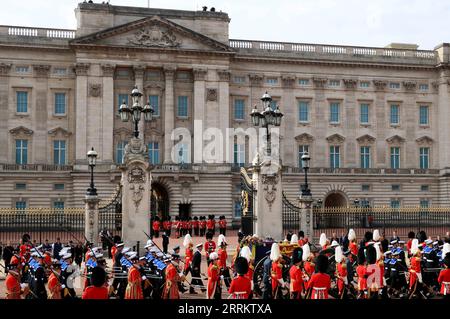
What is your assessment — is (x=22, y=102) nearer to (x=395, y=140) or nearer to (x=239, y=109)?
(x=239, y=109)

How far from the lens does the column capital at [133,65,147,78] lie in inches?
2088

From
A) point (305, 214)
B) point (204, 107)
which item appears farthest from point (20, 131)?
point (305, 214)

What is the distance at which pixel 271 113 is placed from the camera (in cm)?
2595

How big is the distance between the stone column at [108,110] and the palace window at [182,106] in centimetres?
594

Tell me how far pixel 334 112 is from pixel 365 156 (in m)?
5.15

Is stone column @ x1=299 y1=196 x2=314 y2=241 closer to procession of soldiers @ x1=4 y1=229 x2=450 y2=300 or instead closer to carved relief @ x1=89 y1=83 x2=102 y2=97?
procession of soldiers @ x1=4 y1=229 x2=450 y2=300

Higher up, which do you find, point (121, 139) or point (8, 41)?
point (8, 41)

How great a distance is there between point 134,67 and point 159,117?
4.83 metres

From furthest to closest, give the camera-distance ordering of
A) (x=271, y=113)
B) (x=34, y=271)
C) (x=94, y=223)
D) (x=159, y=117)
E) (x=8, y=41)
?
(x=159, y=117) < (x=8, y=41) < (x=94, y=223) < (x=271, y=113) < (x=34, y=271)

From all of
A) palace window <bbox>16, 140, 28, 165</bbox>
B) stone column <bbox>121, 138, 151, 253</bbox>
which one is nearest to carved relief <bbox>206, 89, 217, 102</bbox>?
palace window <bbox>16, 140, 28, 165</bbox>

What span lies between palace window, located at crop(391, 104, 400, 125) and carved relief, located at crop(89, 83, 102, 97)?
27.7 meters
